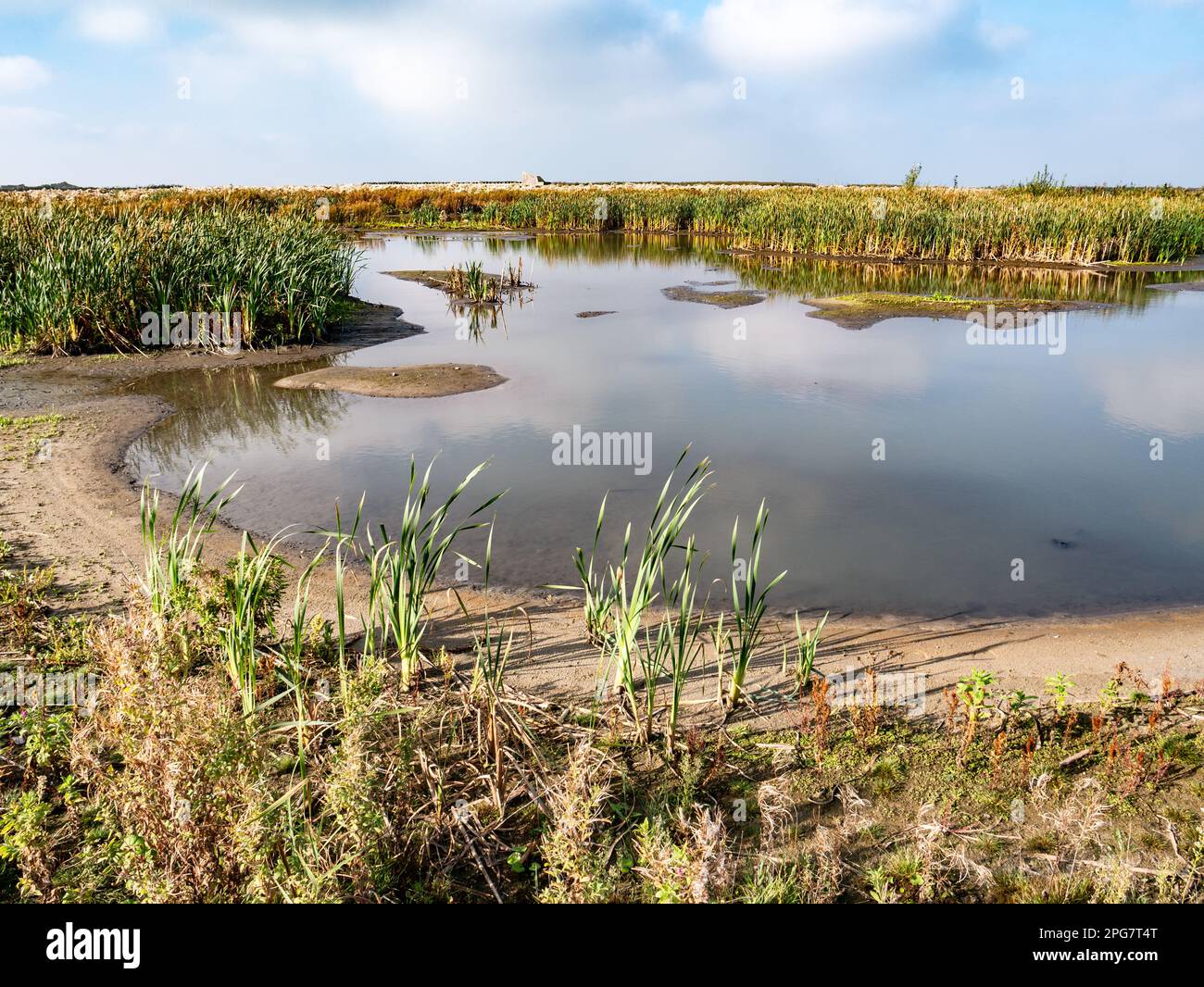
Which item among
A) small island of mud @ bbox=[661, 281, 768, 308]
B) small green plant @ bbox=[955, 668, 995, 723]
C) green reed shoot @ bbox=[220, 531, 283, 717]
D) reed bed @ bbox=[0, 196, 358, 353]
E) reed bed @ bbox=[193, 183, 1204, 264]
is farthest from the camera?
reed bed @ bbox=[193, 183, 1204, 264]

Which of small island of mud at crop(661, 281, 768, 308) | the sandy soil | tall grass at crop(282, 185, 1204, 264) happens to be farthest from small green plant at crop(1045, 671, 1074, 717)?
tall grass at crop(282, 185, 1204, 264)

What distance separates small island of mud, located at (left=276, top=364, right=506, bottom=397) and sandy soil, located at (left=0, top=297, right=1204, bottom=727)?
477cm

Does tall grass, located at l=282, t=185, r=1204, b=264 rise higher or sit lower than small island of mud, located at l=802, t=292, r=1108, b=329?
higher

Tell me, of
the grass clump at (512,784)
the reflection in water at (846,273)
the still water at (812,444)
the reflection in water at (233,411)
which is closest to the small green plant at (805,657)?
the grass clump at (512,784)

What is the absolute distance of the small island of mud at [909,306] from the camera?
19.1 m

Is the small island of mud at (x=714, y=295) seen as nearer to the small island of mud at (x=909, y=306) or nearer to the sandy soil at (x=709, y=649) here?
the small island of mud at (x=909, y=306)

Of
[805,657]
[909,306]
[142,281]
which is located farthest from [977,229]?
[805,657]

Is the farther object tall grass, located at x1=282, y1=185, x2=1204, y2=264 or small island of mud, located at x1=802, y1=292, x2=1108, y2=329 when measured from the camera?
tall grass, located at x1=282, y1=185, x2=1204, y2=264

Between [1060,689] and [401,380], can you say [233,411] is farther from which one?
[1060,689]

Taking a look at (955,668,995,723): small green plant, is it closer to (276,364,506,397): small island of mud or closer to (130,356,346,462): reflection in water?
(130,356,346,462): reflection in water

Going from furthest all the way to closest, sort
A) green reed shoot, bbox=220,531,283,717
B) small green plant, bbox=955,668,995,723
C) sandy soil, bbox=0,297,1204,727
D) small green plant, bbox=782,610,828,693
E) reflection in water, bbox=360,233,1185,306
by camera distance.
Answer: reflection in water, bbox=360,233,1185,306 → sandy soil, bbox=0,297,1204,727 → small green plant, bbox=782,610,828,693 → small green plant, bbox=955,668,995,723 → green reed shoot, bbox=220,531,283,717

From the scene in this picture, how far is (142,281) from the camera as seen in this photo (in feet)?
48.0

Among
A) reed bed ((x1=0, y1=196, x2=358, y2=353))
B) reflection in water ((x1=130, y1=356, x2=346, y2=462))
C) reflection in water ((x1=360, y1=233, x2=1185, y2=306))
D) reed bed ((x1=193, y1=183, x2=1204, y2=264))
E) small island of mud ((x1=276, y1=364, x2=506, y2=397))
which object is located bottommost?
reflection in water ((x1=130, y1=356, x2=346, y2=462))

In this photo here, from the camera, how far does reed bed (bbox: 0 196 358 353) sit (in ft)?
45.5
